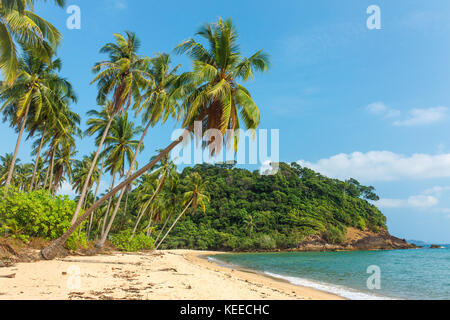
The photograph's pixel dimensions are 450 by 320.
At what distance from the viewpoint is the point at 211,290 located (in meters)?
7.50

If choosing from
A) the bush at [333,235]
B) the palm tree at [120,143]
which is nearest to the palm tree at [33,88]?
the palm tree at [120,143]

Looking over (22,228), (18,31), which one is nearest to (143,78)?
(18,31)

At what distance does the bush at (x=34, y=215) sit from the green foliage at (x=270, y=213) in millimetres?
47115

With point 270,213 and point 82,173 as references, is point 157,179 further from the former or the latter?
point 270,213

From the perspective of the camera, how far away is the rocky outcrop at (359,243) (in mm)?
68400

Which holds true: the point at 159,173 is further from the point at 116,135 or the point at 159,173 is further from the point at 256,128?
the point at 256,128

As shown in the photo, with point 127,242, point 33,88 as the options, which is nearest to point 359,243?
point 127,242

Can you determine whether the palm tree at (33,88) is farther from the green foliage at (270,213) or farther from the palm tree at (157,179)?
the green foliage at (270,213)

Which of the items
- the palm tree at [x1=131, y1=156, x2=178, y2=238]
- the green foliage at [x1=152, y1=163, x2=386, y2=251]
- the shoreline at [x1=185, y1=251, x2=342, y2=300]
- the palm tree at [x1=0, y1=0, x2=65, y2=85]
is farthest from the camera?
the green foliage at [x1=152, y1=163, x2=386, y2=251]

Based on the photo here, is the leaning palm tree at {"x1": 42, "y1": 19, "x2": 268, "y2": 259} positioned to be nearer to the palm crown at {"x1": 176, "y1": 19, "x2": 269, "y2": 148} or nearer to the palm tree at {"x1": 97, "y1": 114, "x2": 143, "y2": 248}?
the palm crown at {"x1": 176, "y1": 19, "x2": 269, "y2": 148}

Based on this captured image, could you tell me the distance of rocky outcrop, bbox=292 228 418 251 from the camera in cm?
6840

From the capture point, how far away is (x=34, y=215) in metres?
13.0

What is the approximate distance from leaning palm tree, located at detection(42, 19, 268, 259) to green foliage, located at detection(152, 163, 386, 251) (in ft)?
167

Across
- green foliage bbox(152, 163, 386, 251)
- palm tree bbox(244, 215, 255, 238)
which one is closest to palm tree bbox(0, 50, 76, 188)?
green foliage bbox(152, 163, 386, 251)
